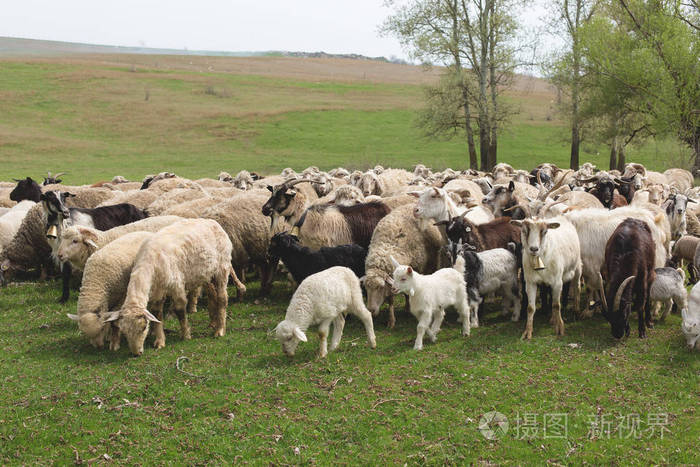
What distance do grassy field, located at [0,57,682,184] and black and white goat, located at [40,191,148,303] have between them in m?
24.6

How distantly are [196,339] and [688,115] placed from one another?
2299cm

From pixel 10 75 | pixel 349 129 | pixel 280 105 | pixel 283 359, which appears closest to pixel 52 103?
pixel 10 75

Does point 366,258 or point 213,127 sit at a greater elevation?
point 213,127

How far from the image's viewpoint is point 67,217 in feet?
36.5

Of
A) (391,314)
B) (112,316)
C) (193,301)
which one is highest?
(112,316)

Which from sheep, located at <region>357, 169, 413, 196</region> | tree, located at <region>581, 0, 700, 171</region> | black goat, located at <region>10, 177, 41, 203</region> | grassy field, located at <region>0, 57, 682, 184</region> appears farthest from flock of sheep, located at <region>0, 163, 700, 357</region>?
grassy field, located at <region>0, 57, 682, 184</region>

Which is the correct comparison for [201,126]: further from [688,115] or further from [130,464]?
[130,464]

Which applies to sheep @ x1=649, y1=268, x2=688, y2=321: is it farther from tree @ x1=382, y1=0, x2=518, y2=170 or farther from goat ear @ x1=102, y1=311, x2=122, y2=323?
tree @ x1=382, y1=0, x2=518, y2=170

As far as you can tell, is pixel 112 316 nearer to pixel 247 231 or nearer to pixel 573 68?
pixel 247 231

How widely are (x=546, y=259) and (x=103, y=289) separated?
6.28m

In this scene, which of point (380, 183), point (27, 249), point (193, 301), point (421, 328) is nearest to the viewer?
point (421, 328)

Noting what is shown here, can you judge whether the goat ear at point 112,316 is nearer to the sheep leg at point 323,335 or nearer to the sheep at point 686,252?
the sheep leg at point 323,335

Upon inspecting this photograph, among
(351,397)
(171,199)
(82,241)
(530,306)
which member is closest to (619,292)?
(530,306)

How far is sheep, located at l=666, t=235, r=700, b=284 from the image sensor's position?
1121 centimetres
